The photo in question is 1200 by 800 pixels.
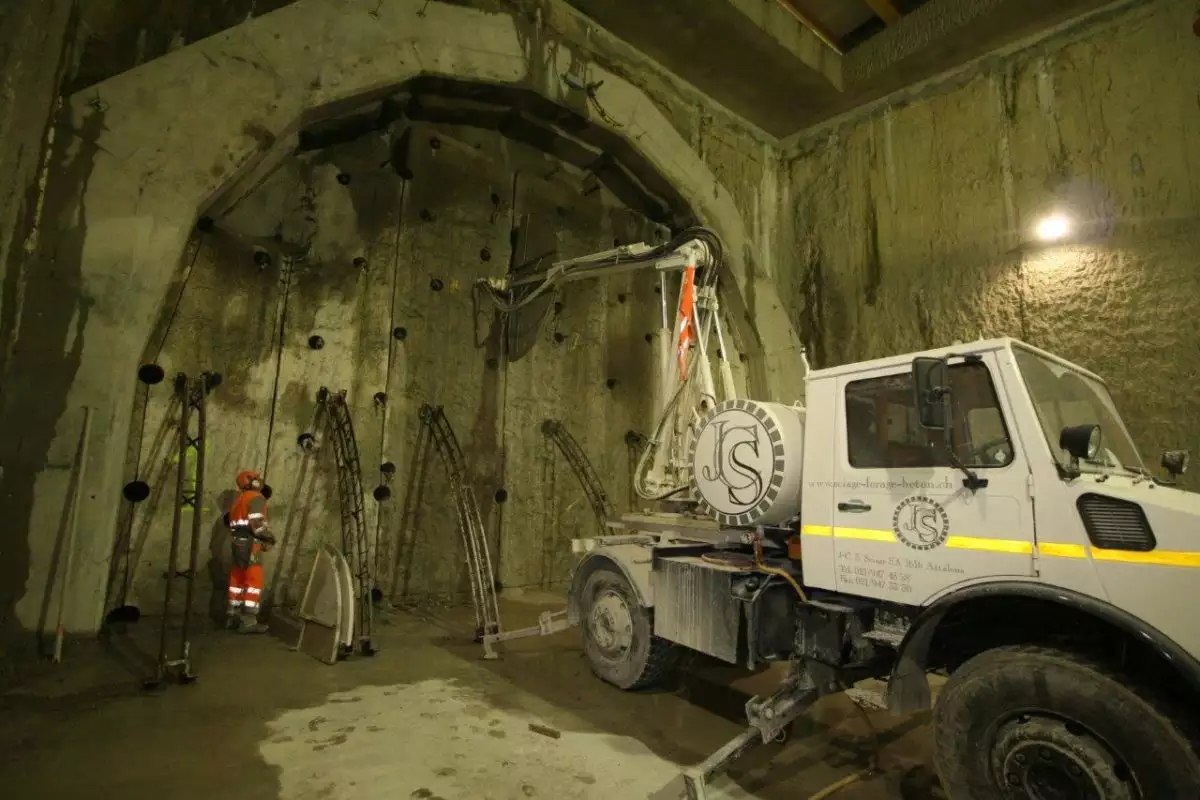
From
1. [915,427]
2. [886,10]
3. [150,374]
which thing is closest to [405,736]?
[915,427]

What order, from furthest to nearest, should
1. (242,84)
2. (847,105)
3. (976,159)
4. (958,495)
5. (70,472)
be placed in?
(847,105) < (976,159) < (242,84) < (70,472) < (958,495)

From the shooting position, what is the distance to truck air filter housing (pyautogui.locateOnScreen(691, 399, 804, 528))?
3.84 m

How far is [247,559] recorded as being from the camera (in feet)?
18.4

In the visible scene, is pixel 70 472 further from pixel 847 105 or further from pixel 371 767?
pixel 847 105

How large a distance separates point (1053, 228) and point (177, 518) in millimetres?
9566

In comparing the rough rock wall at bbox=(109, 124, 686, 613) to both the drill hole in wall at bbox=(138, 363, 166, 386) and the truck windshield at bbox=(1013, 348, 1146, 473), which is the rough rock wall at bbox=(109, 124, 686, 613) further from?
the truck windshield at bbox=(1013, 348, 1146, 473)

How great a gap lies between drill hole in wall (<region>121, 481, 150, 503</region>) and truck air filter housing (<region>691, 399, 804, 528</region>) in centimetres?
509

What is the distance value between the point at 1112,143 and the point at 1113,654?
7.04 m

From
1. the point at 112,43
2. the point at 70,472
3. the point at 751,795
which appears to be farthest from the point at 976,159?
the point at 70,472

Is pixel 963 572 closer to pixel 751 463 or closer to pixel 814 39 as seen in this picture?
pixel 751 463

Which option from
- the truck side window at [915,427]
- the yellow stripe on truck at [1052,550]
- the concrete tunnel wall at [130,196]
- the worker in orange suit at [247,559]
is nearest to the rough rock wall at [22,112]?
the concrete tunnel wall at [130,196]

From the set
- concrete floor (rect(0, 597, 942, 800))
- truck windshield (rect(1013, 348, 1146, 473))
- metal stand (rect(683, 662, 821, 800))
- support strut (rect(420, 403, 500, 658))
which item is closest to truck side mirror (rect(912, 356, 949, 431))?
truck windshield (rect(1013, 348, 1146, 473))

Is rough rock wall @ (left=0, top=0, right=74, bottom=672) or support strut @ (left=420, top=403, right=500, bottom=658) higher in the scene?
rough rock wall @ (left=0, top=0, right=74, bottom=672)

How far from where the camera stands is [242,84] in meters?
5.54
